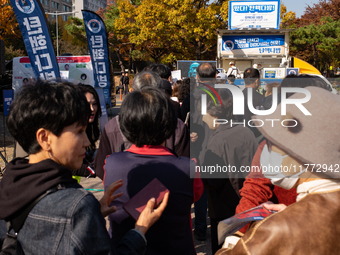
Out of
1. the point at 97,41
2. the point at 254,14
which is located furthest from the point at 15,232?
the point at 254,14

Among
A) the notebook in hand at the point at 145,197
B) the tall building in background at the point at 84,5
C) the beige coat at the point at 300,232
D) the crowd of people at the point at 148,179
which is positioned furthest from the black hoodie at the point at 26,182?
the tall building in background at the point at 84,5

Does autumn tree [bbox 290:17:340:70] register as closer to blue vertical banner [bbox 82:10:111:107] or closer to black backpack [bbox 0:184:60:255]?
blue vertical banner [bbox 82:10:111:107]

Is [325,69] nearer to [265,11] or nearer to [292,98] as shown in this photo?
[265,11]

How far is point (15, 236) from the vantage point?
1.12 metres

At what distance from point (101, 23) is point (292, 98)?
862cm

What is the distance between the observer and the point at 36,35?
6945 millimetres

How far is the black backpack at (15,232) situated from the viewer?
42.4 inches

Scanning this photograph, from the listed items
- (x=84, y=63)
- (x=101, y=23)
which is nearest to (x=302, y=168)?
(x=101, y=23)

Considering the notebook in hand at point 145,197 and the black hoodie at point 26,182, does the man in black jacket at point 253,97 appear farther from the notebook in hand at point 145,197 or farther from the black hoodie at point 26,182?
the black hoodie at point 26,182

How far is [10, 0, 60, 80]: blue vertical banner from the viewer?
6.85 meters

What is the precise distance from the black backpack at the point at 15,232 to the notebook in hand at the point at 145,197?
0.38 meters

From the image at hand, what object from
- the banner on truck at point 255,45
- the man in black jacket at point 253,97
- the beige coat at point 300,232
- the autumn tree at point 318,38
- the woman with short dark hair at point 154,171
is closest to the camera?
the beige coat at point 300,232

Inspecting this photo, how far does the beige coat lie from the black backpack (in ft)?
2.46

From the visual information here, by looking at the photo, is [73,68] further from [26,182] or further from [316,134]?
[316,134]
